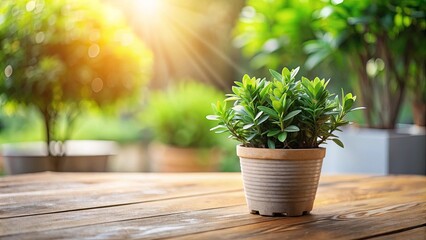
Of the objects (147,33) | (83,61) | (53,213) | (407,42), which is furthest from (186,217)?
(147,33)

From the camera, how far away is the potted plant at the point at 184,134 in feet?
15.0

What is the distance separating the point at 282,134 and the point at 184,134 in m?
3.53

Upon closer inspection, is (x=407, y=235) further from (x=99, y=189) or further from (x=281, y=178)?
(x=99, y=189)

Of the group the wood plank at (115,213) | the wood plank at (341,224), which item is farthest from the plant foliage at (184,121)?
the wood plank at (341,224)

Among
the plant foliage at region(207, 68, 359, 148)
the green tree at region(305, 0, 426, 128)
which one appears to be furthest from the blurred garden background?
the plant foliage at region(207, 68, 359, 148)

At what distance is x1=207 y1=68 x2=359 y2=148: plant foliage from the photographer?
1.15 metres

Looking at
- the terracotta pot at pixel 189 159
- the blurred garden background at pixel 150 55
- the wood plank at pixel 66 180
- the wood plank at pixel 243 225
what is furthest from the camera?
the terracotta pot at pixel 189 159

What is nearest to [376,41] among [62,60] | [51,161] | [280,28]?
[280,28]

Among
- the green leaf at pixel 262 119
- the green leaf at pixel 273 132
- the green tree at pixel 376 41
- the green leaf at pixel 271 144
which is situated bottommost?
the green leaf at pixel 271 144

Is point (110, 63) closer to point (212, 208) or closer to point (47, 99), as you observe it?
point (47, 99)

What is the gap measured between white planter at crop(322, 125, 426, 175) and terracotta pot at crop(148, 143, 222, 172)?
5.35 ft

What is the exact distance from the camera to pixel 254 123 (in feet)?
3.78

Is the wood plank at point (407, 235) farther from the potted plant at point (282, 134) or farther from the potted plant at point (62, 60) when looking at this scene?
the potted plant at point (62, 60)

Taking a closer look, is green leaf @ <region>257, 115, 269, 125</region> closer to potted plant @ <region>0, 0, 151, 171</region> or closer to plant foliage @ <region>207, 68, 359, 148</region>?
plant foliage @ <region>207, 68, 359, 148</region>
